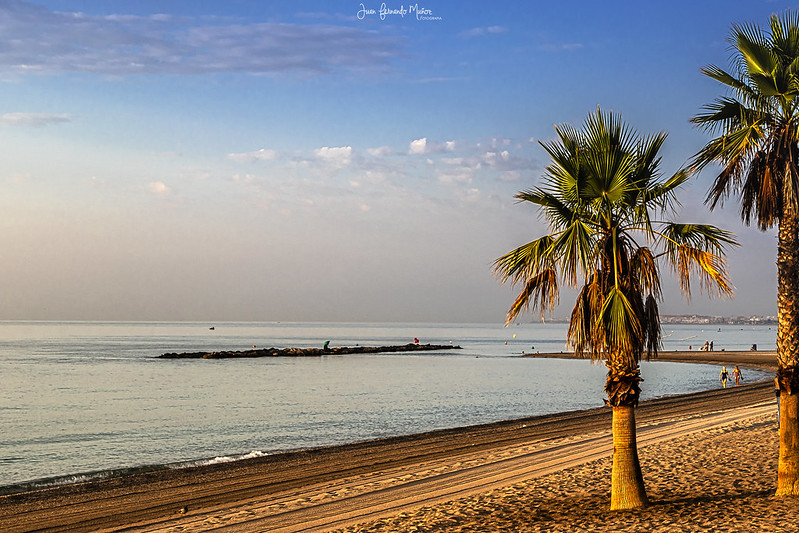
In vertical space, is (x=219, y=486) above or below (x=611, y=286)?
below

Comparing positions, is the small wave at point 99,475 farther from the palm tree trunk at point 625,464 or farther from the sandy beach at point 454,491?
the palm tree trunk at point 625,464

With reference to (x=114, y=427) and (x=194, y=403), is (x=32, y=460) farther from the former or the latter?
(x=194, y=403)

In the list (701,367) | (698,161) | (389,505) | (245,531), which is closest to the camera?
(698,161)

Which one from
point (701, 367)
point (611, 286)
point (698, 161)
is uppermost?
point (698, 161)

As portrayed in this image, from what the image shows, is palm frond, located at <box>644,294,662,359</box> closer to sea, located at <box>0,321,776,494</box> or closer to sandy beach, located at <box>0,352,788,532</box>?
sandy beach, located at <box>0,352,788,532</box>

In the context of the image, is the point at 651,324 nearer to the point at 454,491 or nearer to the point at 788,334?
the point at 788,334

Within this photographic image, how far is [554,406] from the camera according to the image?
42625mm

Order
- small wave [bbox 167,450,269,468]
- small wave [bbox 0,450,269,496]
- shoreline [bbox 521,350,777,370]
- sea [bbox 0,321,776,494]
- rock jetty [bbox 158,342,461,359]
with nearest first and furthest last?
small wave [bbox 0,450,269,496] < small wave [bbox 167,450,269,468] < sea [bbox 0,321,776,494] < shoreline [bbox 521,350,777,370] < rock jetty [bbox 158,342,461,359]

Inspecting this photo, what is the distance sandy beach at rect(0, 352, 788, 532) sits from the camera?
467 inches

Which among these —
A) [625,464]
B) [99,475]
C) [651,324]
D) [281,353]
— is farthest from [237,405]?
[281,353]

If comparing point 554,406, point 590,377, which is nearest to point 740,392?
point 554,406

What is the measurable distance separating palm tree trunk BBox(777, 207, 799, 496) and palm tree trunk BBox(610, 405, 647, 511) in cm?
250

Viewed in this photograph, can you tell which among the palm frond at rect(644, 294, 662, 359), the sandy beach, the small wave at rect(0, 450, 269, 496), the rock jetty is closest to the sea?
the small wave at rect(0, 450, 269, 496)

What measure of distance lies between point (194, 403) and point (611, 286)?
3903cm
